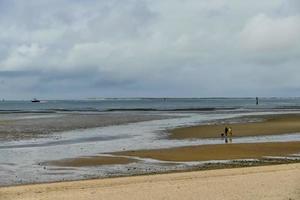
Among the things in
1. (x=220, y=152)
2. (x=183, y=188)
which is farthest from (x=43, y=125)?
(x=183, y=188)

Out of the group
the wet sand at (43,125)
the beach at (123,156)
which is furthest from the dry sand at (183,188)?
the wet sand at (43,125)

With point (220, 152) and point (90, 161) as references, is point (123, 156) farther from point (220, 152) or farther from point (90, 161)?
→ point (220, 152)

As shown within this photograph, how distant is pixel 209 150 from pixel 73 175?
10.1 meters

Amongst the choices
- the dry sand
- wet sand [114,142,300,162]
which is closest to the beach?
wet sand [114,142,300,162]

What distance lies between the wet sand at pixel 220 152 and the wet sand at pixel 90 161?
5.45 feet

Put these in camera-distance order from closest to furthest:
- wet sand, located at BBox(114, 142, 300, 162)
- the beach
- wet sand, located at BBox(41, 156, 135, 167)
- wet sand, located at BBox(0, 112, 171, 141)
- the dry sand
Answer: the dry sand → the beach → wet sand, located at BBox(41, 156, 135, 167) → wet sand, located at BBox(114, 142, 300, 162) → wet sand, located at BBox(0, 112, 171, 141)

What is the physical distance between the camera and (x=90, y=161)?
24062 mm

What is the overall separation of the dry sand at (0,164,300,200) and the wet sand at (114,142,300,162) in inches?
286

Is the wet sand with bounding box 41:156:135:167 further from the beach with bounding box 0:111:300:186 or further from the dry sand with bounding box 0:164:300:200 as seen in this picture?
the dry sand with bounding box 0:164:300:200

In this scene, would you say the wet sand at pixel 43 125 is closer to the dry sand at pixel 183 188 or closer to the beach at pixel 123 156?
the beach at pixel 123 156

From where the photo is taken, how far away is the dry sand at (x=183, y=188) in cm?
1355

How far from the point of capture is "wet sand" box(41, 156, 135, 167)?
23.2 metres

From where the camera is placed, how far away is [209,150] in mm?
28078

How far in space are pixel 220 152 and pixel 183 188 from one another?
504 inches
